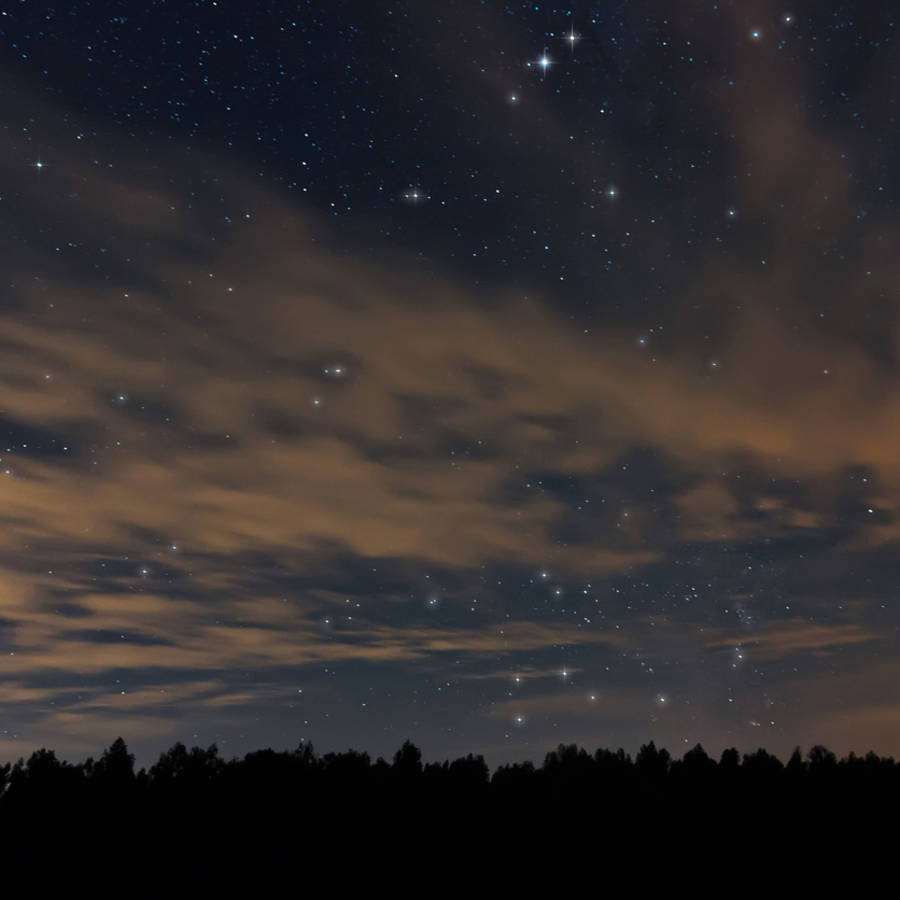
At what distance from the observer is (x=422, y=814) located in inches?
1657

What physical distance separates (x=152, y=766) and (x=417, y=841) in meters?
12.5

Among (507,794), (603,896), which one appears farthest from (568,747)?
(603,896)

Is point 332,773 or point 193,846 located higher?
point 332,773

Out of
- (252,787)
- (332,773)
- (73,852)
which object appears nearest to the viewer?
(73,852)

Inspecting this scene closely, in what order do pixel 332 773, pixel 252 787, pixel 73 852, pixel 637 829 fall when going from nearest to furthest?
pixel 73 852
pixel 637 829
pixel 252 787
pixel 332 773

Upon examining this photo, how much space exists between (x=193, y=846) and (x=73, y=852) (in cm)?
450

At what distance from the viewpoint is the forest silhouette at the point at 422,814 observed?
37500 millimetres

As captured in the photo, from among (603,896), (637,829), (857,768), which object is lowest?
(603,896)

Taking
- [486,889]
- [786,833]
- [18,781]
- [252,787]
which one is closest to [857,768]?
[786,833]

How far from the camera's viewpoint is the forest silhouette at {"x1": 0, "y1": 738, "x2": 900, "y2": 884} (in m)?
37.5

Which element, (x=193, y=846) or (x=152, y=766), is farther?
(x=152, y=766)

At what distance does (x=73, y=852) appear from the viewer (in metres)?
36.4

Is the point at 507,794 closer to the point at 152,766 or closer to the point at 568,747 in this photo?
the point at 568,747

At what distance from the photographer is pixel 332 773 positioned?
1774 inches
